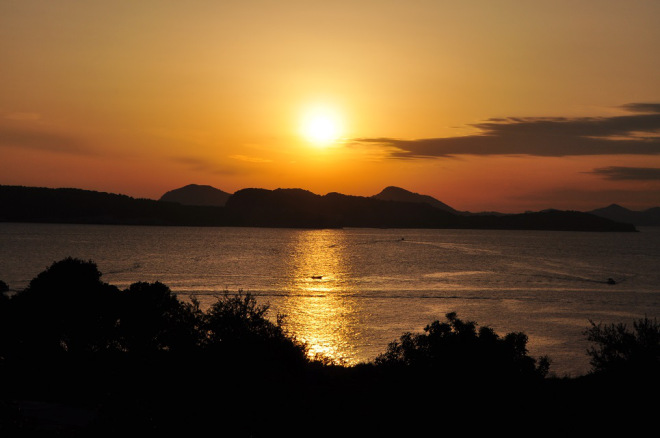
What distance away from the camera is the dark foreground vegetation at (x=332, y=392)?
28969 mm

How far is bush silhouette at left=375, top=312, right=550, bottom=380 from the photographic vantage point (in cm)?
3159

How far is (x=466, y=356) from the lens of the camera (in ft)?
105

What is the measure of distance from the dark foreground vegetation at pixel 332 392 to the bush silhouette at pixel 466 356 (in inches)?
2.3

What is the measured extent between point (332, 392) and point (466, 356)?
8.46 m

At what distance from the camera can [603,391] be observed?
34875 mm

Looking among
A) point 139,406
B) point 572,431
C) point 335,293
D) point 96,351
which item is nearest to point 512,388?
point 572,431

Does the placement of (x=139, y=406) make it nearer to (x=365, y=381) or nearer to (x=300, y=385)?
(x=300, y=385)

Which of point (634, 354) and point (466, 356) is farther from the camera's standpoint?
point (634, 354)

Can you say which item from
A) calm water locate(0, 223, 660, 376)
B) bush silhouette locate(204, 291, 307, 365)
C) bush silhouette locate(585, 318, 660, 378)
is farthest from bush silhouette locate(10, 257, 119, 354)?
bush silhouette locate(585, 318, 660, 378)

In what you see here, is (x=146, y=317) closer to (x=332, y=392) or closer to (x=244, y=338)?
(x=244, y=338)

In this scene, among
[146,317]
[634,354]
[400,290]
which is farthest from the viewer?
[400,290]

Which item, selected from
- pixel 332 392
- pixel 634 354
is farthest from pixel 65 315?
pixel 634 354

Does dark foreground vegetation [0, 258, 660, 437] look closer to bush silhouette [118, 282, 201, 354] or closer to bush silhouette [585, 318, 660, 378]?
bush silhouette [585, 318, 660, 378]

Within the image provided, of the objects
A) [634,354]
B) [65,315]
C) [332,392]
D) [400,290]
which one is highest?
[634,354]
